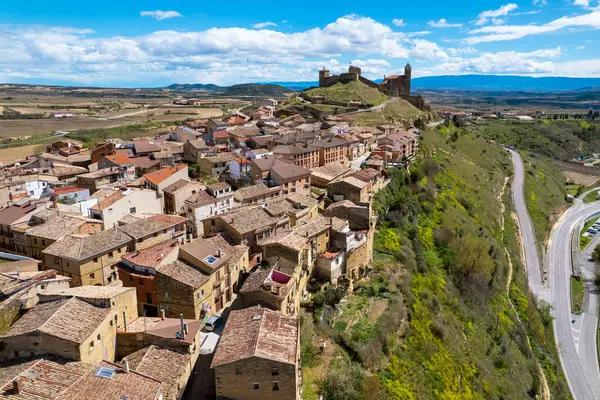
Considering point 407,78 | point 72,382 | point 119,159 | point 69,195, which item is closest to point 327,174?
point 119,159

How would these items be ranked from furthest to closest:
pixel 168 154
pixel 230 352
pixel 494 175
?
pixel 494 175
pixel 168 154
pixel 230 352

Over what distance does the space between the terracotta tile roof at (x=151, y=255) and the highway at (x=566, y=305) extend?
168 feet

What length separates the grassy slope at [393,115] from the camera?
342ft

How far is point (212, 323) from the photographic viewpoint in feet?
103

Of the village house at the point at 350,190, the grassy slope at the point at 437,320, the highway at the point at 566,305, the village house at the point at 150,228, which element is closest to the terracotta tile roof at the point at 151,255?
the village house at the point at 150,228

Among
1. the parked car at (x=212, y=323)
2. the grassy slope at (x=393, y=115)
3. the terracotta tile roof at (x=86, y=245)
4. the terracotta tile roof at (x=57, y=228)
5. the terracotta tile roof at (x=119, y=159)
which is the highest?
the grassy slope at (x=393, y=115)

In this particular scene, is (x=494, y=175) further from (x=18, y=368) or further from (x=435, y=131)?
(x=18, y=368)

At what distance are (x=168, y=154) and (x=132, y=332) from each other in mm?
40026

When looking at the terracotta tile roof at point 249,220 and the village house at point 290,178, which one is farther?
the village house at point 290,178

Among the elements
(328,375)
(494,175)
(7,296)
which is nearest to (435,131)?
(494,175)

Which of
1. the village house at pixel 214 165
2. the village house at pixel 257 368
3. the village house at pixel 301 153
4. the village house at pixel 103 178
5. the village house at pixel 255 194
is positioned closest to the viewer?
the village house at pixel 257 368

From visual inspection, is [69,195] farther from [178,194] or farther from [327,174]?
[327,174]

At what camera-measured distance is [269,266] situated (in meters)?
36.3

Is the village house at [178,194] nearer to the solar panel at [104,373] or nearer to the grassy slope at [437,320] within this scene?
the grassy slope at [437,320]
